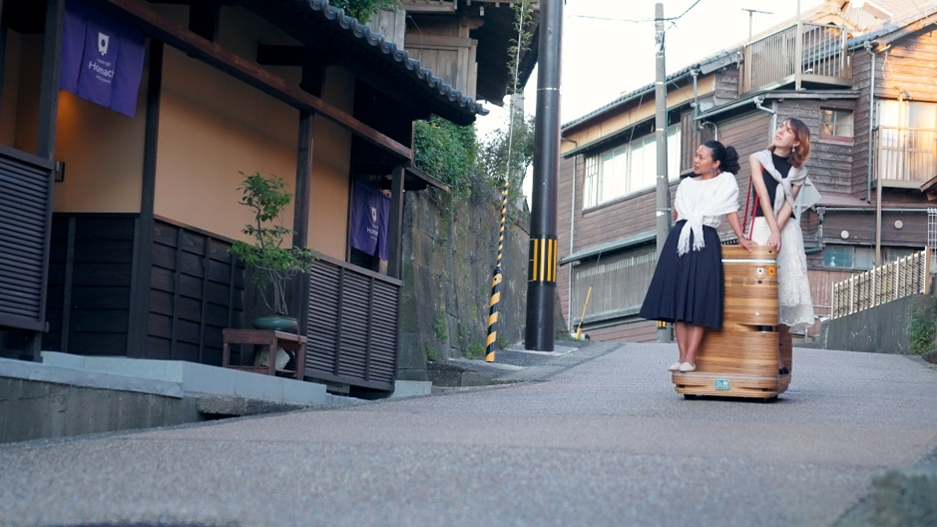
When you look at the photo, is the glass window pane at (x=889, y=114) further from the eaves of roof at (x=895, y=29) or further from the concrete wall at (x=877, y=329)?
the concrete wall at (x=877, y=329)

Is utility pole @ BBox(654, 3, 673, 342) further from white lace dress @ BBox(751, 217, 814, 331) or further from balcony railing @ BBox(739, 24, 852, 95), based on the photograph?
white lace dress @ BBox(751, 217, 814, 331)

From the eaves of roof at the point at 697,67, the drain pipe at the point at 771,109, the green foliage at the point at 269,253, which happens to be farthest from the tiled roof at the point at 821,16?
the green foliage at the point at 269,253

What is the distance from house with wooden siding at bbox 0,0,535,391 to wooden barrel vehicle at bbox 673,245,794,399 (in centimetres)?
425

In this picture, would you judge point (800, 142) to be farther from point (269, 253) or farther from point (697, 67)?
point (697, 67)

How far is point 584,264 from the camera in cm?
4047

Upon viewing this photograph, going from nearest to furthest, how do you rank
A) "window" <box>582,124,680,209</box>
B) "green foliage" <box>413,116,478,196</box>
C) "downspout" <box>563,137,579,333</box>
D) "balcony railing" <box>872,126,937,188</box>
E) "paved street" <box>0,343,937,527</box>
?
"paved street" <box>0,343,937,527</box>
"green foliage" <box>413,116,478,196</box>
"balcony railing" <box>872,126,937,188</box>
"window" <box>582,124,680,209</box>
"downspout" <box>563,137,579,333</box>

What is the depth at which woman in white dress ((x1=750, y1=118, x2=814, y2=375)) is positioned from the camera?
9.53m

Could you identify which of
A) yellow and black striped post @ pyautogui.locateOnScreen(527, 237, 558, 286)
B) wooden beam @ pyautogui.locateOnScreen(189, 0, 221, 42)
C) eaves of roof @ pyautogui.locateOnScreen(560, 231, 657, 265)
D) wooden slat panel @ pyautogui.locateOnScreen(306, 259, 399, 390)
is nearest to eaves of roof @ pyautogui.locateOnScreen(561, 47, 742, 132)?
eaves of roof @ pyautogui.locateOnScreen(560, 231, 657, 265)

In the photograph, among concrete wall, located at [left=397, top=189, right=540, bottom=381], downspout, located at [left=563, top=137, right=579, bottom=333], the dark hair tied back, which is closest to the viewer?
the dark hair tied back

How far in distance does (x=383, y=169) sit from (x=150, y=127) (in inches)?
219

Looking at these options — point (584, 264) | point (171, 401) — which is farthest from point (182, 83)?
point (584, 264)

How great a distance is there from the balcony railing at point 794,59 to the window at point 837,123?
764 millimetres

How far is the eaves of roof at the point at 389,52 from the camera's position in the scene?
431 inches

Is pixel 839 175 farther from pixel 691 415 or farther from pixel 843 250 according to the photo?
pixel 691 415
